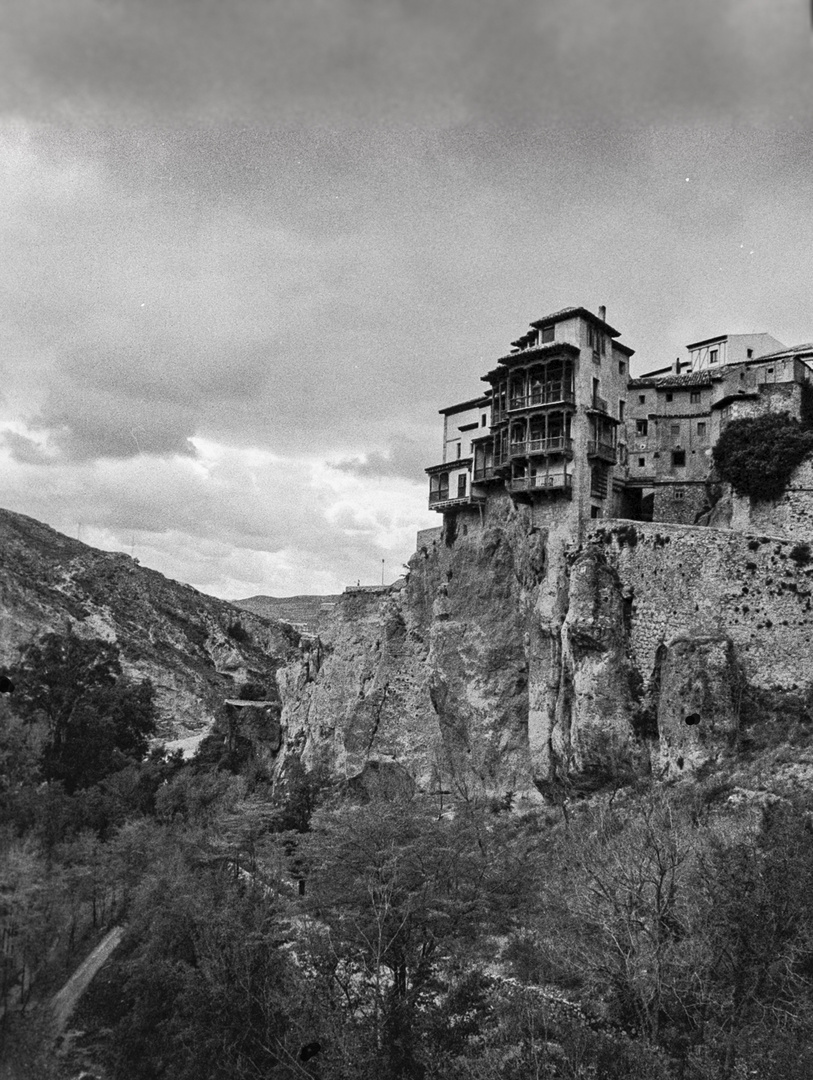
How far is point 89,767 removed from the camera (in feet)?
168

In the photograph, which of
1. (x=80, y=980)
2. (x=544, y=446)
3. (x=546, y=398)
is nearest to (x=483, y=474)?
(x=544, y=446)

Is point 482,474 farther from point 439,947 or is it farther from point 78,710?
point 439,947

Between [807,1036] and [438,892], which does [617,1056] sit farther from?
[438,892]

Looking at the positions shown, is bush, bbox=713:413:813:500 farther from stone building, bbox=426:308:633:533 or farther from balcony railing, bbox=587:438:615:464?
stone building, bbox=426:308:633:533

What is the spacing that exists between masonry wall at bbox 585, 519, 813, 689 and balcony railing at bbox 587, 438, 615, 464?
19.7 feet

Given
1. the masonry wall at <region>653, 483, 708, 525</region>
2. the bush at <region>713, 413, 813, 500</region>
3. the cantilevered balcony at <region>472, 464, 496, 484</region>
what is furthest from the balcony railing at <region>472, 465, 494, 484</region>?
the bush at <region>713, 413, 813, 500</region>

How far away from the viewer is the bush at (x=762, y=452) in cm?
4400

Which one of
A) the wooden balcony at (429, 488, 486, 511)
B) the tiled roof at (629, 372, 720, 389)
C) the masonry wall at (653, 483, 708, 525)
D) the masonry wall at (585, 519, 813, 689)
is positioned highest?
the tiled roof at (629, 372, 720, 389)

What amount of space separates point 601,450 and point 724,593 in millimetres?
11759

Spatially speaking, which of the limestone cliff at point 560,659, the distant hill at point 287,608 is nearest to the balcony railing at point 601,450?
the limestone cliff at point 560,659

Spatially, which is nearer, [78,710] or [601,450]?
[601,450]

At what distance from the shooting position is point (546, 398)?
162 ft

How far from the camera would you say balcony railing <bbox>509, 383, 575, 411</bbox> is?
48812 millimetres

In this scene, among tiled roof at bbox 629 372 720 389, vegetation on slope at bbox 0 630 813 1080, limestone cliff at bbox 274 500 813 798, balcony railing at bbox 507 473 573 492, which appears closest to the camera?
vegetation on slope at bbox 0 630 813 1080
